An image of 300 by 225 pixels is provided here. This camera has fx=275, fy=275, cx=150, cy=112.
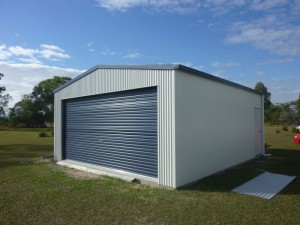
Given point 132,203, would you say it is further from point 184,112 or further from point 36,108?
point 36,108

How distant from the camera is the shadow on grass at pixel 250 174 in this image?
8094mm

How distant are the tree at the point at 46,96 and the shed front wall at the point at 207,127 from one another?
2417 inches

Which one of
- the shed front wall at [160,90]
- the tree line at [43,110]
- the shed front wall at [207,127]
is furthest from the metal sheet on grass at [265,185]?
the tree line at [43,110]

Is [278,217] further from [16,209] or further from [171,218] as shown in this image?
[16,209]

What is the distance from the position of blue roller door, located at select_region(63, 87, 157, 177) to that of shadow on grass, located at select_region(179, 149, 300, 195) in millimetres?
1747

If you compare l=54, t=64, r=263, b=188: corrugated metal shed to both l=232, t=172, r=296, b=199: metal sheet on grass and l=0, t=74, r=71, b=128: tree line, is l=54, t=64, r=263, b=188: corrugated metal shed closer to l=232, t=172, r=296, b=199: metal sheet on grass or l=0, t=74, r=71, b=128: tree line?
l=232, t=172, r=296, b=199: metal sheet on grass

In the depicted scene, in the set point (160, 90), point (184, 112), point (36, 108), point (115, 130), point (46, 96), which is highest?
point (46, 96)

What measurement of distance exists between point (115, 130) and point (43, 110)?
63.5 meters

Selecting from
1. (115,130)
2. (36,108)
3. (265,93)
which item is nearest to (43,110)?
(36,108)

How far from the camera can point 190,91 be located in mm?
8719

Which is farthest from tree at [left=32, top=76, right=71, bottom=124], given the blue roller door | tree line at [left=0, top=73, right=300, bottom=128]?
the blue roller door

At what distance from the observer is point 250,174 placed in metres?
10.1

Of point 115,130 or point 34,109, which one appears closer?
point 115,130

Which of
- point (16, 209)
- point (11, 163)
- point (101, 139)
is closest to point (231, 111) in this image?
point (101, 139)
